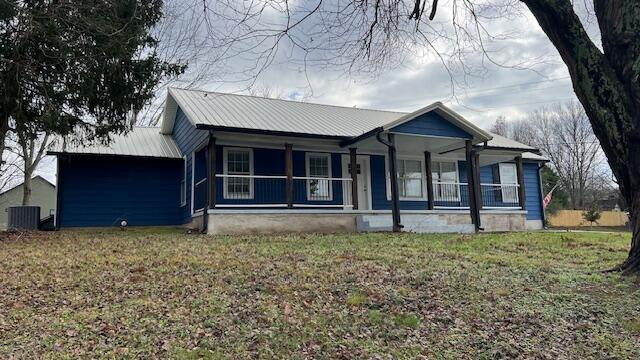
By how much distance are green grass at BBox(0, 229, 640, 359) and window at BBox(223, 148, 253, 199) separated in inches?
250

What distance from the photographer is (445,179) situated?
1803 centimetres

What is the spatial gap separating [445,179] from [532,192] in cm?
477

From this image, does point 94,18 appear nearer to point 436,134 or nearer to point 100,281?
point 100,281

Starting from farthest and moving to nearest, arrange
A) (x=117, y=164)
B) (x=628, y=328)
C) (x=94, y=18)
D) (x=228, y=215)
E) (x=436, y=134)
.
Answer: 1. (x=117, y=164)
2. (x=436, y=134)
3. (x=228, y=215)
4. (x=94, y=18)
5. (x=628, y=328)

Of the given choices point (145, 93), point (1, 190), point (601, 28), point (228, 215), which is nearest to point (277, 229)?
point (228, 215)

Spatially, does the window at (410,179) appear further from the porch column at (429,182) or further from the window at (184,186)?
the window at (184,186)

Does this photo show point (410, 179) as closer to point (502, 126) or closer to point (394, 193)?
point (394, 193)

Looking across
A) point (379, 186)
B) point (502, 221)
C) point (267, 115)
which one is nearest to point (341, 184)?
point (379, 186)

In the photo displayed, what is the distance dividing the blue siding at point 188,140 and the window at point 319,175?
3.57 m

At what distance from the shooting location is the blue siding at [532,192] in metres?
19.8

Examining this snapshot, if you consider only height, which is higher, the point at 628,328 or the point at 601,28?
the point at 601,28

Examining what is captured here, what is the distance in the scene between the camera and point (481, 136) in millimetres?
14625

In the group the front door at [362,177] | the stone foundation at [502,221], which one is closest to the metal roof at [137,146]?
the front door at [362,177]

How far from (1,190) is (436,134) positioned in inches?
1485
